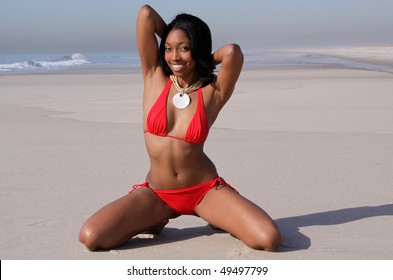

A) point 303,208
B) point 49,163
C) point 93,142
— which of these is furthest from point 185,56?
point 93,142

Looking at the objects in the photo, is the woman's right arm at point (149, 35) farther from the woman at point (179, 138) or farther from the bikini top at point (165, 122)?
the bikini top at point (165, 122)

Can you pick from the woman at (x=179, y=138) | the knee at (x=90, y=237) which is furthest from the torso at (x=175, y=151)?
the knee at (x=90, y=237)

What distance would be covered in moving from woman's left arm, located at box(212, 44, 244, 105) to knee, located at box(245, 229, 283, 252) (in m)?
0.99

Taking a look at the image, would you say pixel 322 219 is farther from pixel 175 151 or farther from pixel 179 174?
pixel 175 151

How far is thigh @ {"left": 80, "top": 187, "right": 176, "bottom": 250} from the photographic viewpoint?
4129 millimetres

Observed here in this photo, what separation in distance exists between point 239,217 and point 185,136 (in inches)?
26.4

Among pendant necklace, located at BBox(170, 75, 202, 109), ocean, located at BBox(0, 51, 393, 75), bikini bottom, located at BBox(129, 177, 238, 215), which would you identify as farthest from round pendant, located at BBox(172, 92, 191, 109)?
ocean, located at BBox(0, 51, 393, 75)

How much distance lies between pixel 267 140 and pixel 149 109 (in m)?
4.19

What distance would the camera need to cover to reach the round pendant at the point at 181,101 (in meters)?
4.34

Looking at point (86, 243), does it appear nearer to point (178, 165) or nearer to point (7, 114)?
point (178, 165)

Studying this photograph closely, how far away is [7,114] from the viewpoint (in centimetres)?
1138

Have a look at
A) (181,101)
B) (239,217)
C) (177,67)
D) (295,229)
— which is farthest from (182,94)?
(295,229)

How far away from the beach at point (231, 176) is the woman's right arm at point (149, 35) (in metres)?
1.26

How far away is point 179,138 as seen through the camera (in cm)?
434
